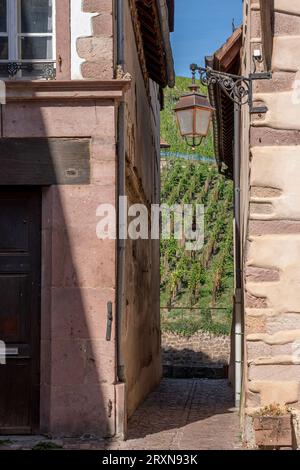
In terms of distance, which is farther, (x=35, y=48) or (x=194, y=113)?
(x=194, y=113)

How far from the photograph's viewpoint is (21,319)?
8.19 metres

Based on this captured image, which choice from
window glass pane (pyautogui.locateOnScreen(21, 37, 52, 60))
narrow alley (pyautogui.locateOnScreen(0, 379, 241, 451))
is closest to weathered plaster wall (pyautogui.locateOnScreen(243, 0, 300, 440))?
narrow alley (pyautogui.locateOnScreen(0, 379, 241, 451))

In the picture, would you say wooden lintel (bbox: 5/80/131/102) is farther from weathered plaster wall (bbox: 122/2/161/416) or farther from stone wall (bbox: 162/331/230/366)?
stone wall (bbox: 162/331/230/366)

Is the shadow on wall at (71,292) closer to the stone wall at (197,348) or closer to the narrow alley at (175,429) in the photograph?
the narrow alley at (175,429)

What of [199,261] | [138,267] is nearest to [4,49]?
[138,267]

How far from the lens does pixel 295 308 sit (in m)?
6.96

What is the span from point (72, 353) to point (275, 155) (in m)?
2.58

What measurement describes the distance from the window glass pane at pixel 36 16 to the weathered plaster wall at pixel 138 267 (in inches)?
48.5

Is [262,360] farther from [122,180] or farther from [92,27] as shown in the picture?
[92,27]

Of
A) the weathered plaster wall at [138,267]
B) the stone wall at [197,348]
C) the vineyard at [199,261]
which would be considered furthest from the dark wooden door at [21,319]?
the vineyard at [199,261]

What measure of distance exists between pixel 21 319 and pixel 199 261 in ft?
72.1

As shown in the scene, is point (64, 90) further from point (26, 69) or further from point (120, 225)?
point (120, 225)

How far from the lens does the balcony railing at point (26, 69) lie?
8.28 meters

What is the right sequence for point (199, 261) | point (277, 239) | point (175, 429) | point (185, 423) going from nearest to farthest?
1. point (277, 239)
2. point (175, 429)
3. point (185, 423)
4. point (199, 261)
